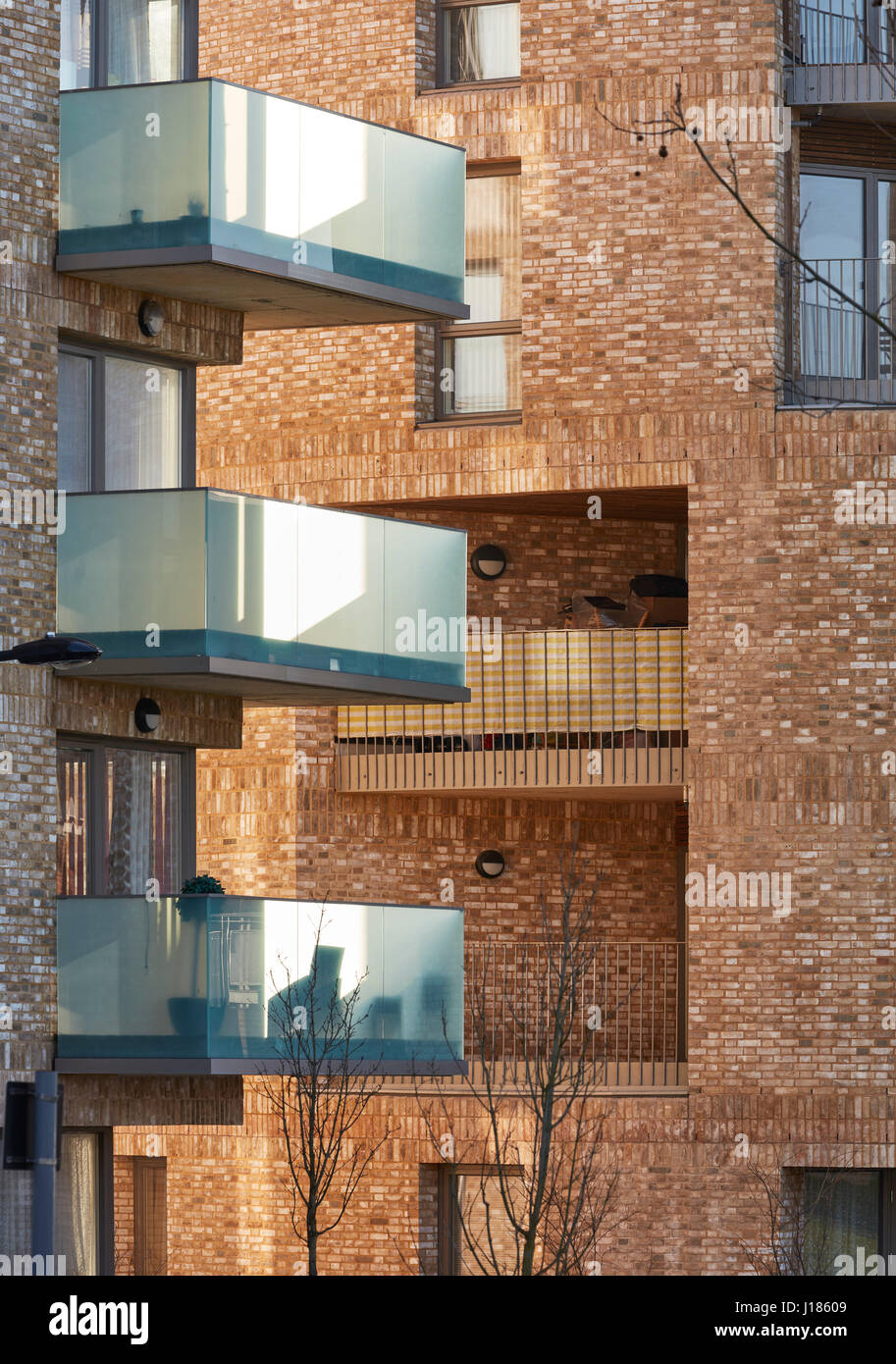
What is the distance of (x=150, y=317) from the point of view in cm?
2373

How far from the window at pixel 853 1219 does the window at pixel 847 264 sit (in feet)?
26.5

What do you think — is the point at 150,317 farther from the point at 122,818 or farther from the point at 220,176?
the point at 122,818

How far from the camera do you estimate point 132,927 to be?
22.2 meters

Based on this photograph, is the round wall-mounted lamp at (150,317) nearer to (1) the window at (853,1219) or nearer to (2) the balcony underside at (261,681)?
(2) the balcony underside at (261,681)

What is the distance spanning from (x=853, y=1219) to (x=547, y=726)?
5.75 metres

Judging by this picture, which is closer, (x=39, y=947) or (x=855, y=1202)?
(x=39, y=947)

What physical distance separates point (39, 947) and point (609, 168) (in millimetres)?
11321

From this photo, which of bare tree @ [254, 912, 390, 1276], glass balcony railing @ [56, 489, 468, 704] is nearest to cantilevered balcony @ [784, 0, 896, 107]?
glass balcony railing @ [56, 489, 468, 704]

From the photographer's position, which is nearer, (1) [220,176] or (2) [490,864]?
(1) [220,176]

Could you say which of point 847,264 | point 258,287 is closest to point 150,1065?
point 258,287
